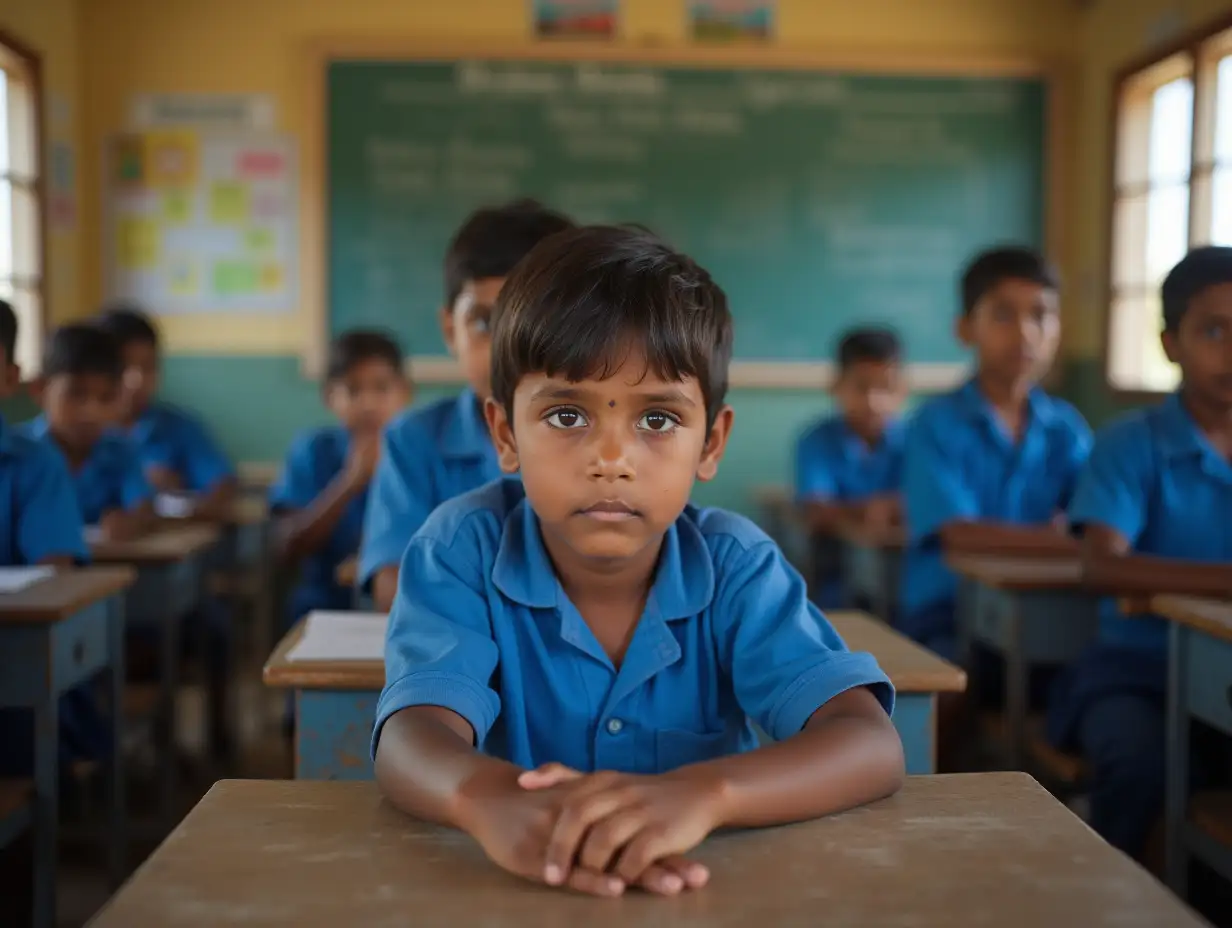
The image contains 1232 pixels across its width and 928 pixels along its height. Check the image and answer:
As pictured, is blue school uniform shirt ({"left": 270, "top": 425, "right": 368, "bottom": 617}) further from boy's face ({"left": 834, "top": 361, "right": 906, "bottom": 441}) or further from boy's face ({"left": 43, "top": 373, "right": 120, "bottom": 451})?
boy's face ({"left": 834, "top": 361, "right": 906, "bottom": 441})

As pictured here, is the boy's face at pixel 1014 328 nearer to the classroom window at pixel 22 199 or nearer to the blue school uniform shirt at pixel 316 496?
the blue school uniform shirt at pixel 316 496

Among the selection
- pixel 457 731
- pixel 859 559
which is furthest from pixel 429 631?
pixel 859 559

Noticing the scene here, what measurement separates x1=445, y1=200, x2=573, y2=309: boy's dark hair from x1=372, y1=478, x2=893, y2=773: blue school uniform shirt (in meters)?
0.84

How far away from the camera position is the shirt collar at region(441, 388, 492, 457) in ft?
6.72

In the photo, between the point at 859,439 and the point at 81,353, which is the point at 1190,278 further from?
the point at 81,353

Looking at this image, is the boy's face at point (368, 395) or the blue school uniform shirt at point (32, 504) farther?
the boy's face at point (368, 395)

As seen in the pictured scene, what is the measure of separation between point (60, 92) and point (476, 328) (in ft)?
12.2

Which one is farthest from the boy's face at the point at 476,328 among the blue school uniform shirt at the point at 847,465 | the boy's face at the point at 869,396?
the boy's face at the point at 869,396

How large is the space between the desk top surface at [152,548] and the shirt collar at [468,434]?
109cm

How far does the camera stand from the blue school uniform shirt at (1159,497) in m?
2.21

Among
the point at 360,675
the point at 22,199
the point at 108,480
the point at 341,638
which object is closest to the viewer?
the point at 360,675

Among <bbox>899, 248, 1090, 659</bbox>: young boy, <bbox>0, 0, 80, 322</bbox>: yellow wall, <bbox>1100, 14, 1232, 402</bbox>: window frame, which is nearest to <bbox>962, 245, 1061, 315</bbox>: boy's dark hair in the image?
<bbox>899, 248, 1090, 659</bbox>: young boy

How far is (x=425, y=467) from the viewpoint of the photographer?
2057 millimetres

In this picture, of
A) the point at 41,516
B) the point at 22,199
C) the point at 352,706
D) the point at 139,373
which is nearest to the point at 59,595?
the point at 41,516
